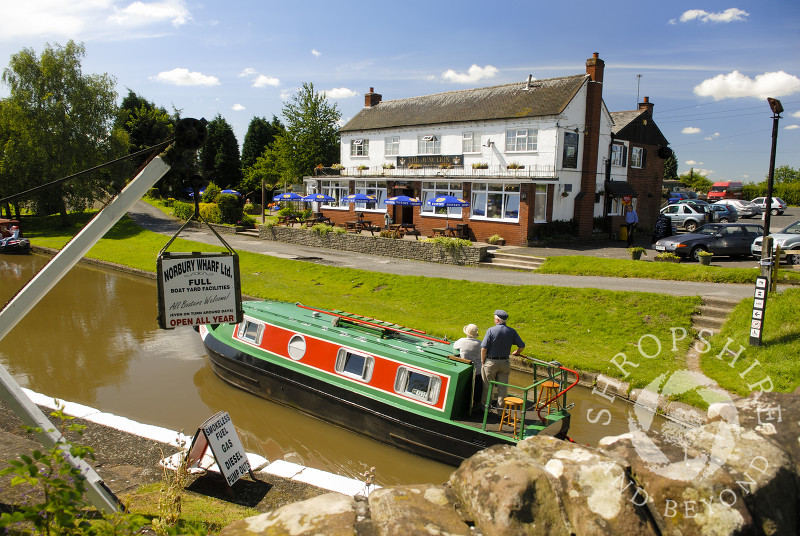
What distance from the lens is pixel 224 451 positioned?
7.13 metres

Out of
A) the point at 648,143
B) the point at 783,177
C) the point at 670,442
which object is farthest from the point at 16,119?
the point at 783,177

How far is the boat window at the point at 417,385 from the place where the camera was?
8.86 metres

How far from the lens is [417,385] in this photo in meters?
9.11

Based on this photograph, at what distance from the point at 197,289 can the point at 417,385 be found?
14.4 feet

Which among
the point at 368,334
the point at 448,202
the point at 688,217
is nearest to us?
the point at 368,334

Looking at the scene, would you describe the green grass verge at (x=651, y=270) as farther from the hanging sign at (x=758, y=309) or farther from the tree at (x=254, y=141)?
the tree at (x=254, y=141)

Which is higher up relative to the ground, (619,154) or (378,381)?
(619,154)

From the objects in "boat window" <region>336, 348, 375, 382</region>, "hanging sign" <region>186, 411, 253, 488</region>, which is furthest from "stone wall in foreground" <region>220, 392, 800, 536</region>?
"boat window" <region>336, 348, 375, 382</region>

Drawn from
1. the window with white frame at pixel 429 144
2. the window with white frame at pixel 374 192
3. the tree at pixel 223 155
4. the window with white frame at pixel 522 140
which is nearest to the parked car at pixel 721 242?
the window with white frame at pixel 522 140

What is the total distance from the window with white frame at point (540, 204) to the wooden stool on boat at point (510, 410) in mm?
18891

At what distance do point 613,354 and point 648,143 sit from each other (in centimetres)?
2505

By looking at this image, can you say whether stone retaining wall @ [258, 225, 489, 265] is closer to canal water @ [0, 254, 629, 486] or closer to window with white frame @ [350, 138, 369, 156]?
window with white frame @ [350, 138, 369, 156]

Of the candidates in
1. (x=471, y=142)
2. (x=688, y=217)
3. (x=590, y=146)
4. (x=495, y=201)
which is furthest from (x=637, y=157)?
(x=495, y=201)

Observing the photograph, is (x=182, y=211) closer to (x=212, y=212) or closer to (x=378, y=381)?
(x=212, y=212)
